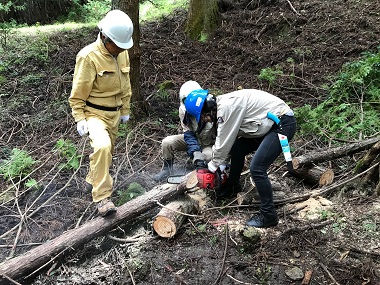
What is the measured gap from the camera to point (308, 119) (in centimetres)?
557

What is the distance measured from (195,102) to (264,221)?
135 cm

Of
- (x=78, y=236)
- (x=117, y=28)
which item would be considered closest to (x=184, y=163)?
(x=78, y=236)

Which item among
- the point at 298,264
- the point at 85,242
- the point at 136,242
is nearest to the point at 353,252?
the point at 298,264

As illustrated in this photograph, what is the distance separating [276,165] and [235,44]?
471cm

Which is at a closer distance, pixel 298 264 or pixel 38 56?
pixel 298 264

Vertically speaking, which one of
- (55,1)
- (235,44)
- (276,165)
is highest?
(55,1)

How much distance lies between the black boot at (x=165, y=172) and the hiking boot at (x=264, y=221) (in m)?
1.43

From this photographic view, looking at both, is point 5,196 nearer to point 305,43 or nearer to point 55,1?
point 305,43

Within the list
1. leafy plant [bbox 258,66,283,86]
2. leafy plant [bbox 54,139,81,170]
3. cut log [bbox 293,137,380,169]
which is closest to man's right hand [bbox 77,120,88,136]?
leafy plant [bbox 54,139,81,170]

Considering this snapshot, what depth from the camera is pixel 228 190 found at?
4.11m

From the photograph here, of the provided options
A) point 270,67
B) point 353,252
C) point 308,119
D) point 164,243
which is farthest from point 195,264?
point 270,67

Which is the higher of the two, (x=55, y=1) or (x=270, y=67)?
(x=55, y=1)

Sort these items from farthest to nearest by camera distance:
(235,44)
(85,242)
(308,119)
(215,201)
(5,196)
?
(235,44)
(308,119)
(5,196)
(215,201)
(85,242)

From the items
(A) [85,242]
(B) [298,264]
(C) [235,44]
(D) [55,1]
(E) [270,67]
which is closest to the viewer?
(B) [298,264]
